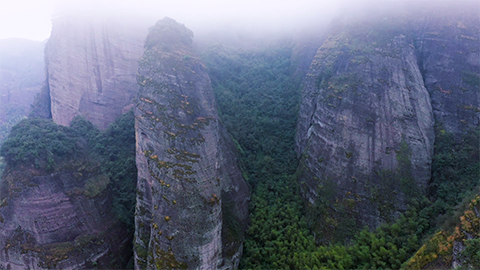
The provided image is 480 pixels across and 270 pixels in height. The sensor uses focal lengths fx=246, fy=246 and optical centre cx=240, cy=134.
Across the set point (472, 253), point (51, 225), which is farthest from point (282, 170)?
point (51, 225)

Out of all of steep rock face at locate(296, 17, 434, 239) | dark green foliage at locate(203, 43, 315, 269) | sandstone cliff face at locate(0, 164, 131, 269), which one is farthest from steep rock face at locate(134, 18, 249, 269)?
steep rock face at locate(296, 17, 434, 239)

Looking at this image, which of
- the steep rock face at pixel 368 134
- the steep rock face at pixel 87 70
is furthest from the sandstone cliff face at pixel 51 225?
the steep rock face at pixel 368 134

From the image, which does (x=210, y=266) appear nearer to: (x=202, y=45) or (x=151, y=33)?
(x=151, y=33)

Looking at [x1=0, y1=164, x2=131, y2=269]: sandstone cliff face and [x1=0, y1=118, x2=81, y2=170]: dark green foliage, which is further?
[x1=0, y1=118, x2=81, y2=170]: dark green foliage

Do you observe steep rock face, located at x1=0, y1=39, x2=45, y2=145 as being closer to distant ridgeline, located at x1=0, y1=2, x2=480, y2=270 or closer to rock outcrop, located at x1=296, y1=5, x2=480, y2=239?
distant ridgeline, located at x1=0, y1=2, x2=480, y2=270

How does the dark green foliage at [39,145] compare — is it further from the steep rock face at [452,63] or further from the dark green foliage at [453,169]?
the steep rock face at [452,63]

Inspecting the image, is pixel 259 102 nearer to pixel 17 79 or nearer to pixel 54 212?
pixel 54 212

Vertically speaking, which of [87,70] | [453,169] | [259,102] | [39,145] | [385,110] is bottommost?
[39,145]
